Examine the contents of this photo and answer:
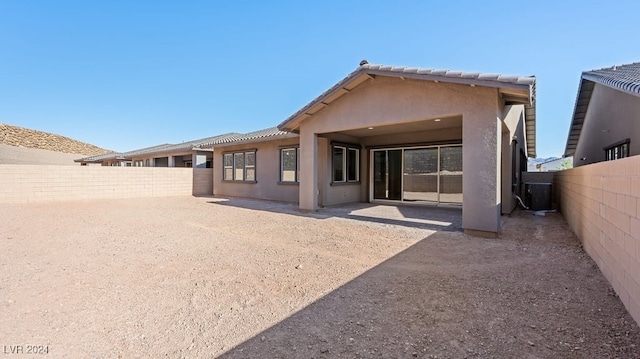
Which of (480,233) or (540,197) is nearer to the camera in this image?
(480,233)

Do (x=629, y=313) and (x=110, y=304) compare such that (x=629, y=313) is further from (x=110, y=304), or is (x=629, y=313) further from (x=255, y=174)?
(x=255, y=174)

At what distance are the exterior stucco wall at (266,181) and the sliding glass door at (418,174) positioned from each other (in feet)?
12.0

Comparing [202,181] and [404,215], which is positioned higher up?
[202,181]

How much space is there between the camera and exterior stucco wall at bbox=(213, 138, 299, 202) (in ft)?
40.4

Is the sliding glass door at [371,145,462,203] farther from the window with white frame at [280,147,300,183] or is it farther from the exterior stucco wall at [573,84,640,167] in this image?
the exterior stucco wall at [573,84,640,167]

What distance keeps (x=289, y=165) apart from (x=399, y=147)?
4.76 m

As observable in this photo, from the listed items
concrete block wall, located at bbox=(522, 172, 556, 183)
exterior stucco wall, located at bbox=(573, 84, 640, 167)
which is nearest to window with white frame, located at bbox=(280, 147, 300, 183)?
exterior stucco wall, located at bbox=(573, 84, 640, 167)

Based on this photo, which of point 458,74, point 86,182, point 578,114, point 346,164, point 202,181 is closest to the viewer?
point 458,74

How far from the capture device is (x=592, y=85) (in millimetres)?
11906

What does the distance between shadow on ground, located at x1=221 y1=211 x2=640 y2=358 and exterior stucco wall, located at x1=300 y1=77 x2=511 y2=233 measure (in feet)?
5.60

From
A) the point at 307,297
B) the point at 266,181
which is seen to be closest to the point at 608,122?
the point at 307,297

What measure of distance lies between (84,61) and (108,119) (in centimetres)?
1608

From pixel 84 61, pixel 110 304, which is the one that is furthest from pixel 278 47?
pixel 110 304

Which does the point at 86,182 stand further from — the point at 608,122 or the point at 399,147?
the point at 608,122
